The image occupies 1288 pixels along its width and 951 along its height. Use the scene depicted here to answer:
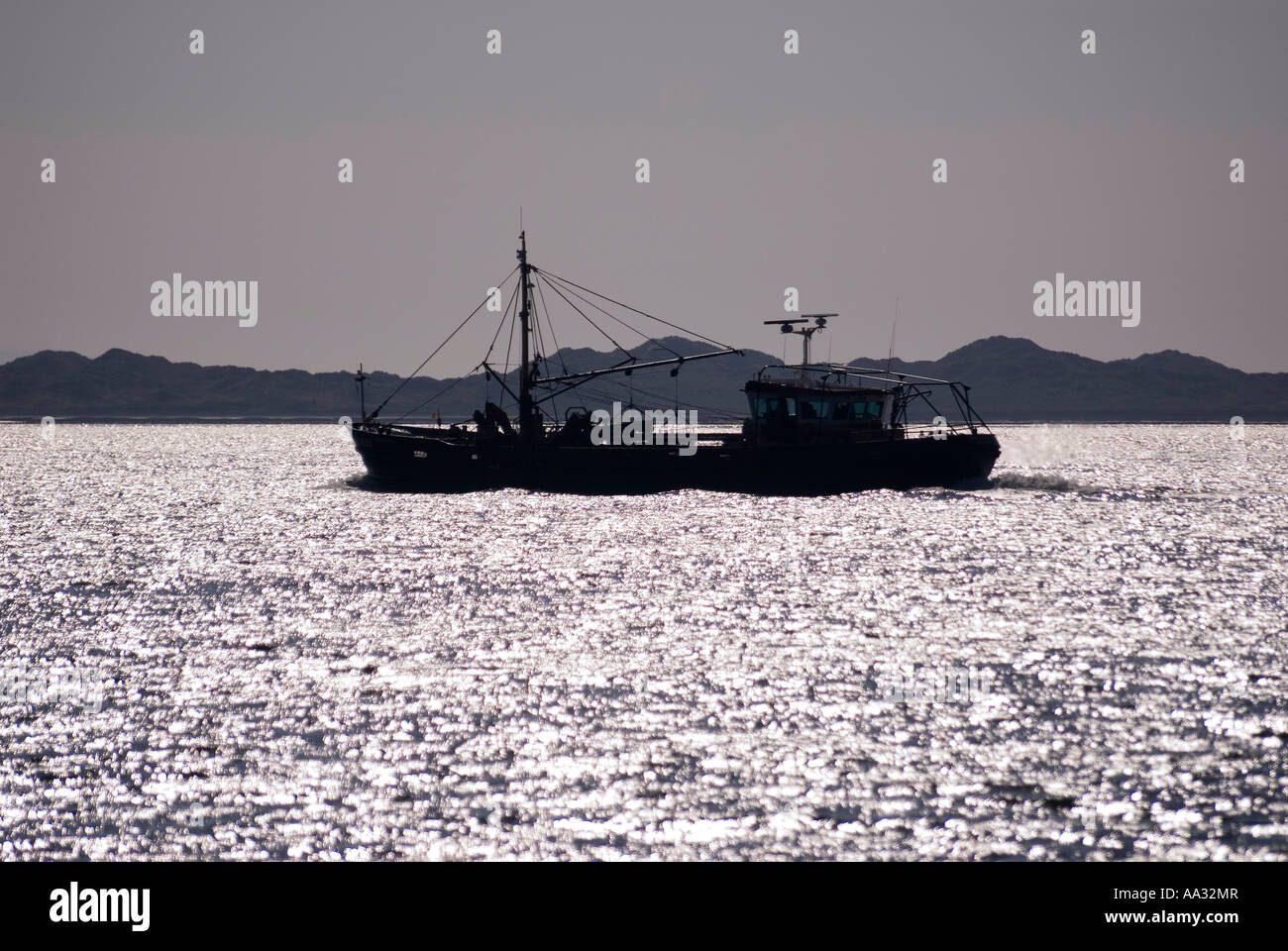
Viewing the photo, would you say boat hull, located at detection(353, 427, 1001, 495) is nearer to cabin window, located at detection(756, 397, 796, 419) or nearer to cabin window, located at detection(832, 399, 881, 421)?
cabin window, located at detection(832, 399, 881, 421)

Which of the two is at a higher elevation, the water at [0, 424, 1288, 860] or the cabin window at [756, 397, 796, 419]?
the cabin window at [756, 397, 796, 419]

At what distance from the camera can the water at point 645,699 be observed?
17.9m

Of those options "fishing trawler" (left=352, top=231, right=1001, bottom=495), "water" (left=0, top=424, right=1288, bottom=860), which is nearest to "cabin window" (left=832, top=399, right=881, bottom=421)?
"fishing trawler" (left=352, top=231, right=1001, bottom=495)

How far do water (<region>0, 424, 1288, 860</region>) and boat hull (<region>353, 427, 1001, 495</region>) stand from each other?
18.0 m

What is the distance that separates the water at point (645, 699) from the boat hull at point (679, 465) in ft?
59.1

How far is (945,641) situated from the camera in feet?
113

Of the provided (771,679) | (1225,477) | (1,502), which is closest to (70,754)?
(771,679)

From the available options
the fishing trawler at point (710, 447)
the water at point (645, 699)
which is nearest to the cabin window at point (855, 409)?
the fishing trawler at point (710, 447)

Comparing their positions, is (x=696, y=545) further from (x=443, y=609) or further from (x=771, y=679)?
(x=771, y=679)

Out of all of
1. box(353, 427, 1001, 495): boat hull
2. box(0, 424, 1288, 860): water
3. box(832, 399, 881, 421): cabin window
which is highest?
box(832, 399, 881, 421): cabin window

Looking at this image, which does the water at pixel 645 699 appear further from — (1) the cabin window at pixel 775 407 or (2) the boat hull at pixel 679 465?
(1) the cabin window at pixel 775 407

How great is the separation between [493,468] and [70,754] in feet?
210

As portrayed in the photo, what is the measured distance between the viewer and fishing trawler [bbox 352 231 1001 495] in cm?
8050
